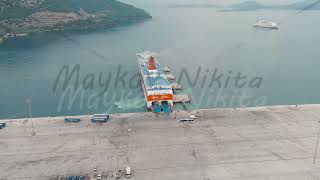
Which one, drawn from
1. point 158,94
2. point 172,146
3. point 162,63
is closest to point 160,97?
point 158,94

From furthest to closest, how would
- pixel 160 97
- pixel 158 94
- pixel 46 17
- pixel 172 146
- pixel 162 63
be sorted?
pixel 46 17 → pixel 162 63 → pixel 160 97 → pixel 158 94 → pixel 172 146

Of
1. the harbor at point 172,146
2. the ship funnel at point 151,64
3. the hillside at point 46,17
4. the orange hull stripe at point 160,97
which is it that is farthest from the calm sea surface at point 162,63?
the hillside at point 46,17

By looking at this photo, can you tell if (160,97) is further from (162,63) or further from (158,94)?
(162,63)

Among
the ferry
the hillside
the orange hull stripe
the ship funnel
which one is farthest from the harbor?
the hillside

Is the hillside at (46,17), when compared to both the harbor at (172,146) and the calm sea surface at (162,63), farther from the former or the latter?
the harbor at (172,146)

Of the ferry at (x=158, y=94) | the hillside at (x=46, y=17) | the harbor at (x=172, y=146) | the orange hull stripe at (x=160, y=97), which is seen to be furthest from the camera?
the hillside at (x=46, y=17)

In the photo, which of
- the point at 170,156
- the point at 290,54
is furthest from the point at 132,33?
the point at 170,156
